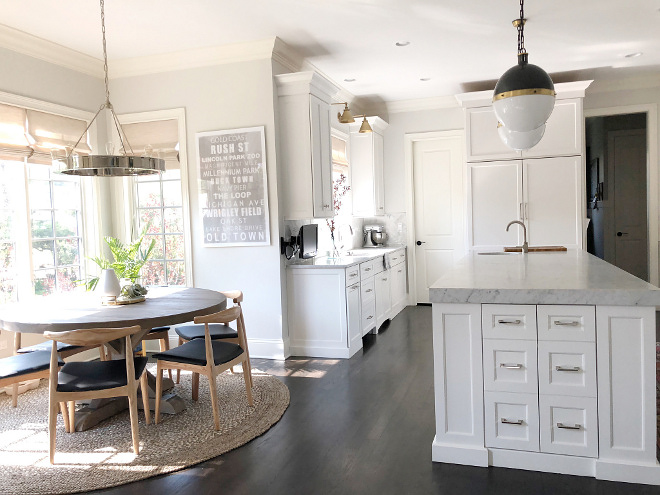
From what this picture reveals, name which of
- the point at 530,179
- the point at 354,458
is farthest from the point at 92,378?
the point at 530,179

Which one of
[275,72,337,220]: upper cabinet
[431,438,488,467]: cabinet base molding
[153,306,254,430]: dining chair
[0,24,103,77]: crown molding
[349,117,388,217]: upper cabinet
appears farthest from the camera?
[349,117,388,217]: upper cabinet

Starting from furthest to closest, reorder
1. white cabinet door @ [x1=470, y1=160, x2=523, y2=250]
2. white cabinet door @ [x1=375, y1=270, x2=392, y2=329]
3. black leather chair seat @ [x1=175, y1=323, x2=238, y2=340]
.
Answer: white cabinet door @ [x1=470, y1=160, x2=523, y2=250] < white cabinet door @ [x1=375, y1=270, x2=392, y2=329] < black leather chair seat @ [x1=175, y1=323, x2=238, y2=340]

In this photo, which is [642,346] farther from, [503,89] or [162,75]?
[162,75]

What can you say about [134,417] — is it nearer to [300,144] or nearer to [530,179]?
[300,144]

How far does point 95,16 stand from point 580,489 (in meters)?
4.12

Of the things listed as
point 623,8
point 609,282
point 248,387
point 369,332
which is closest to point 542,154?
point 623,8

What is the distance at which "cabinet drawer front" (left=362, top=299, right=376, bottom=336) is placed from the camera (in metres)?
5.25

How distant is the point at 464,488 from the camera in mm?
2420

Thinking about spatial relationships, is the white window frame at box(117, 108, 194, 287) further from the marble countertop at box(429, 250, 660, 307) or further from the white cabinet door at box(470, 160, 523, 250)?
the white cabinet door at box(470, 160, 523, 250)

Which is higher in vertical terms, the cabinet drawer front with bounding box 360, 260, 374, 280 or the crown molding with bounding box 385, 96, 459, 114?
the crown molding with bounding box 385, 96, 459, 114

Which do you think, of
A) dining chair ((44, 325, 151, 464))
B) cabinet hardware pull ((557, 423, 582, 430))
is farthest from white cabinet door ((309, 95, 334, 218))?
cabinet hardware pull ((557, 423, 582, 430))

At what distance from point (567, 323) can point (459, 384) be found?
0.58 meters

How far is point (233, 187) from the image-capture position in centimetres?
479

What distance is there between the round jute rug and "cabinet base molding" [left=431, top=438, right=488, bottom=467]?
3.35ft
